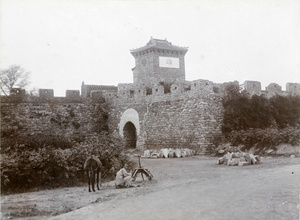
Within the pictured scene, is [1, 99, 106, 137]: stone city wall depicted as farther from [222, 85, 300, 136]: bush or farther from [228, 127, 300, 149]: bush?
[228, 127, 300, 149]: bush

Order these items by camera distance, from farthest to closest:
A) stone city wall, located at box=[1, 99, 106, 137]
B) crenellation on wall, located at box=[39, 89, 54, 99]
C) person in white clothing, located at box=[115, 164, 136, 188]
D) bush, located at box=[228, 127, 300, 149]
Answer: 1. crenellation on wall, located at box=[39, 89, 54, 99]
2. stone city wall, located at box=[1, 99, 106, 137]
3. bush, located at box=[228, 127, 300, 149]
4. person in white clothing, located at box=[115, 164, 136, 188]

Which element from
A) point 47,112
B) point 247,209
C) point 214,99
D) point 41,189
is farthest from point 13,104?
point 247,209

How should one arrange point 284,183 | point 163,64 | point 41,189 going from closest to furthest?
point 284,183 → point 41,189 → point 163,64

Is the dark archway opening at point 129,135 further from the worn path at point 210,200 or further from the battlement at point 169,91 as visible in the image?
the worn path at point 210,200

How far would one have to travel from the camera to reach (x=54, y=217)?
5.67 metres

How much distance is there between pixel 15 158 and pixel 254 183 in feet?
18.7

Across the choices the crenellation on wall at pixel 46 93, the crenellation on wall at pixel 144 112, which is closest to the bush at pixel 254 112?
the crenellation on wall at pixel 144 112

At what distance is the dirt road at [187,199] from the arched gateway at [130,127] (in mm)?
11093

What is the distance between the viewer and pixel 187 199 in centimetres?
625

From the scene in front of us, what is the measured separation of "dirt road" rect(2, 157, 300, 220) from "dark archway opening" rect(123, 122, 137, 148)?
12.0 meters

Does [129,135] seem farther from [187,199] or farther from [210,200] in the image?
[210,200]

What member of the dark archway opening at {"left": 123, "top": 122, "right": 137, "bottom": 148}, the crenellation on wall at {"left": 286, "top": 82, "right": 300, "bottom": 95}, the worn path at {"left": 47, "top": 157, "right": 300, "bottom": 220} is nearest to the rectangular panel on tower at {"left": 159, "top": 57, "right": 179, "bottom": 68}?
the dark archway opening at {"left": 123, "top": 122, "right": 137, "bottom": 148}

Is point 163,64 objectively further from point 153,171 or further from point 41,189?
point 41,189

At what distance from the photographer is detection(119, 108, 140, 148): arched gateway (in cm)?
2014
